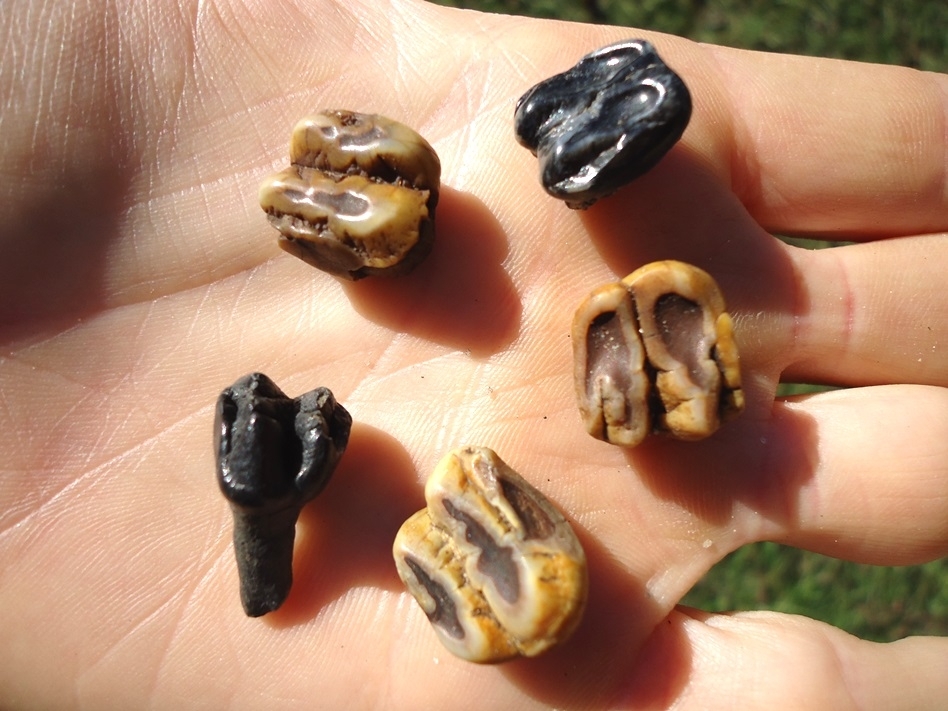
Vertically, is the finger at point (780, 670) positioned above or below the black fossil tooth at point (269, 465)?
below

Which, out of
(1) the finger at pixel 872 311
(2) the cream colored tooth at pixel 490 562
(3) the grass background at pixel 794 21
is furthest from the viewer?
(3) the grass background at pixel 794 21

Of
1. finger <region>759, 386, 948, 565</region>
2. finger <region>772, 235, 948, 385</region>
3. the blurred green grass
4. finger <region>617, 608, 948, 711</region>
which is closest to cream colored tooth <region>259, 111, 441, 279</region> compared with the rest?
finger <region>772, 235, 948, 385</region>

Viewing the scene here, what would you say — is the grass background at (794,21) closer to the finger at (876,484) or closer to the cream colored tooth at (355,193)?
the finger at (876,484)

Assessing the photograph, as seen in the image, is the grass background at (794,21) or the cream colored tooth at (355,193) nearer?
the cream colored tooth at (355,193)

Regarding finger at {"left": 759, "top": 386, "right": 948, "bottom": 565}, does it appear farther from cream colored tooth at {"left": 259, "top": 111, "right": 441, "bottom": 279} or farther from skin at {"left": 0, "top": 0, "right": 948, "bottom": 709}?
cream colored tooth at {"left": 259, "top": 111, "right": 441, "bottom": 279}

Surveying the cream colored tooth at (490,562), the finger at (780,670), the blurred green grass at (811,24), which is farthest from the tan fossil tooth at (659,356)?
the blurred green grass at (811,24)

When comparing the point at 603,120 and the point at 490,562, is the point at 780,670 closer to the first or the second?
the point at 490,562

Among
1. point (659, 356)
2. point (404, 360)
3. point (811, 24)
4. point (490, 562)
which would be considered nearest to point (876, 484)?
point (659, 356)
